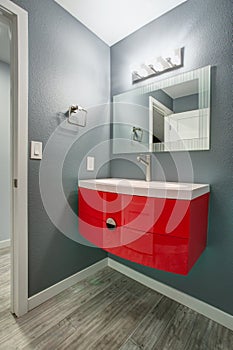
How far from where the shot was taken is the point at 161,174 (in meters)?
1.55

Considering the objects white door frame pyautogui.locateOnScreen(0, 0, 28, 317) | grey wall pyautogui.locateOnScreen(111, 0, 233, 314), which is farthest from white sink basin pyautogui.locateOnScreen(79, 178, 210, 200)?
white door frame pyautogui.locateOnScreen(0, 0, 28, 317)

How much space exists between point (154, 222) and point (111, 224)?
1.09ft

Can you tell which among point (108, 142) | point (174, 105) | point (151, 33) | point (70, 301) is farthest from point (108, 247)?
point (151, 33)

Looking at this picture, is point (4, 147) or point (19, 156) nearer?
point (19, 156)

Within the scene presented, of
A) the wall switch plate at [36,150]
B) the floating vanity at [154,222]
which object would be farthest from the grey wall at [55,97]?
the floating vanity at [154,222]

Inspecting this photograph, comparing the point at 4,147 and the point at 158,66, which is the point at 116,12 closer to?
the point at 158,66

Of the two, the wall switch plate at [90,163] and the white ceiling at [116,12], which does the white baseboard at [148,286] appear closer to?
the wall switch plate at [90,163]

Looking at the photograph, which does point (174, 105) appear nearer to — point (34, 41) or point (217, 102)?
point (217, 102)

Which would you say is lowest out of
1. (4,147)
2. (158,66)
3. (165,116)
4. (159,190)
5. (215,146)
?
(159,190)

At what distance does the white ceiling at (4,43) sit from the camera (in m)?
1.66

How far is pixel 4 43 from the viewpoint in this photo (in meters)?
1.87

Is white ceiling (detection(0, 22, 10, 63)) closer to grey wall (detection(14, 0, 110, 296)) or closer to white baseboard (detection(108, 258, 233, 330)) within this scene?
grey wall (detection(14, 0, 110, 296))

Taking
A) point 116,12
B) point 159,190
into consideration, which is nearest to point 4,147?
point 116,12

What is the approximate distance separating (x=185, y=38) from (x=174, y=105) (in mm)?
486
